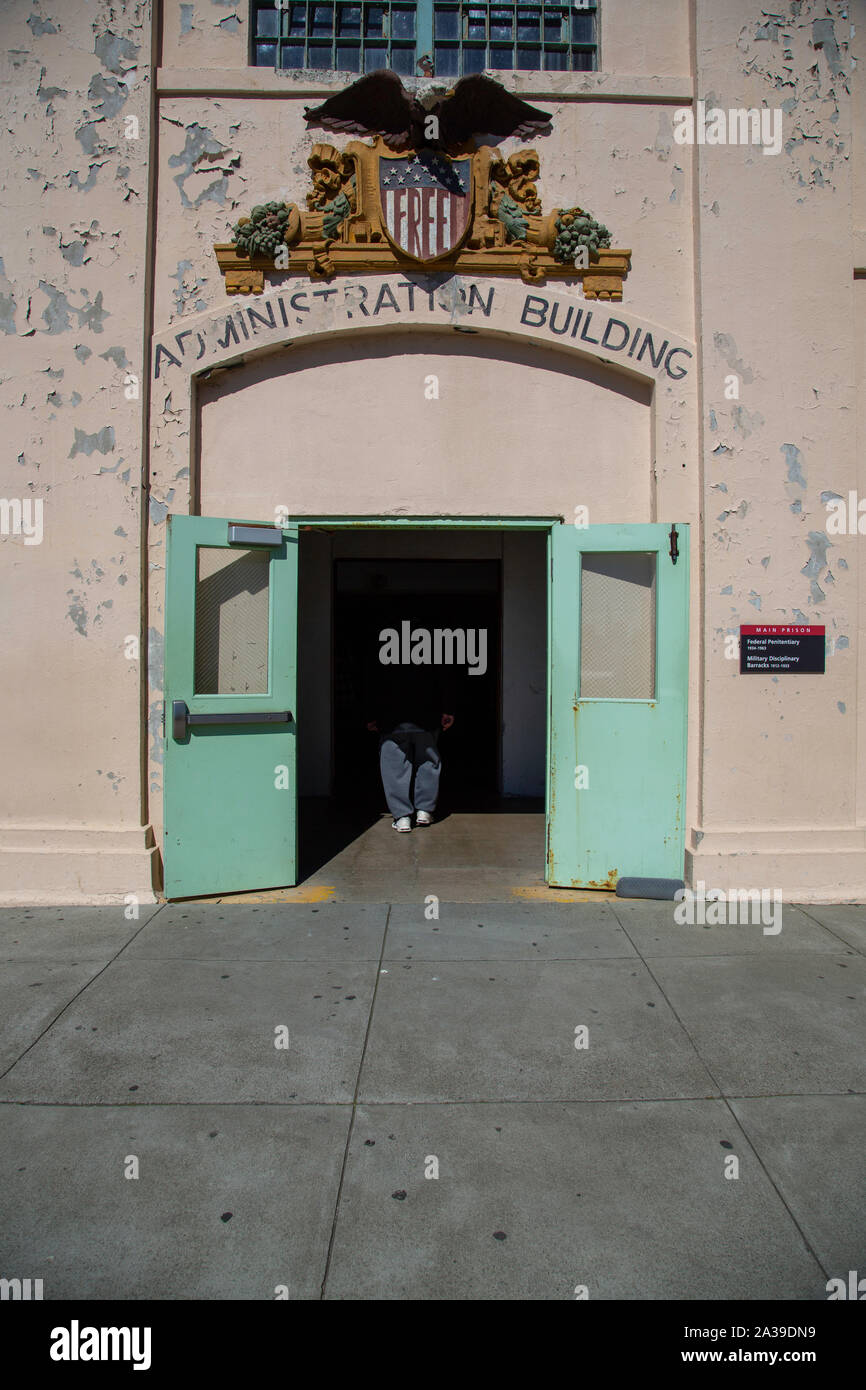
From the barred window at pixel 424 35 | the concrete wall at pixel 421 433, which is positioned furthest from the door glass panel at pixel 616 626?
the barred window at pixel 424 35

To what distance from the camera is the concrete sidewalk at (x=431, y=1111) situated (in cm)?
251

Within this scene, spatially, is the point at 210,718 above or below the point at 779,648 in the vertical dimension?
below

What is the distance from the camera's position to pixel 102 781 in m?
5.75

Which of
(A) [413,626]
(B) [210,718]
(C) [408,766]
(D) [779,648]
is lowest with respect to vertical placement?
(C) [408,766]

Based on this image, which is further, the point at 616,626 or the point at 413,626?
the point at 413,626

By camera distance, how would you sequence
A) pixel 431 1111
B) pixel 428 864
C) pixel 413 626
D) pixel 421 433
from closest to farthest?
1. pixel 431 1111
2. pixel 421 433
3. pixel 428 864
4. pixel 413 626

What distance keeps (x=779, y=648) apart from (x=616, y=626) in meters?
A: 1.07

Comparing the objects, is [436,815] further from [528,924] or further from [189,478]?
[189,478]

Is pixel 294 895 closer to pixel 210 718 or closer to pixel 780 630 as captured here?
pixel 210 718

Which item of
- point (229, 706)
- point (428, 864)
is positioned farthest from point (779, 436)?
point (229, 706)

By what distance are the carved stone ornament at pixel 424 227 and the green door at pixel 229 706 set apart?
1819 millimetres

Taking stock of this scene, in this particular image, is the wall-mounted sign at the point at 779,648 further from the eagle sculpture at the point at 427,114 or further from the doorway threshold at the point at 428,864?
the eagle sculpture at the point at 427,114

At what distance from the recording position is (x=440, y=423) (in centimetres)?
603

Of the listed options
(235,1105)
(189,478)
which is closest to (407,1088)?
(235,1105)
